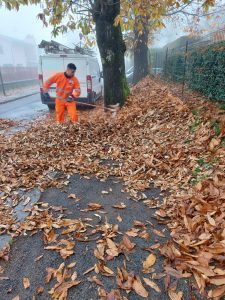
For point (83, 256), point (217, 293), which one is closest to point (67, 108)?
point (83, 256)

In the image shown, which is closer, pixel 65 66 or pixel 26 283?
pixel 26 283

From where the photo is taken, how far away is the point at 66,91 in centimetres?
803

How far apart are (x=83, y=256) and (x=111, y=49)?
22.8 feet

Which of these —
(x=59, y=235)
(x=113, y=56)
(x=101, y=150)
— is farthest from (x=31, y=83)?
(x=59, y=235)

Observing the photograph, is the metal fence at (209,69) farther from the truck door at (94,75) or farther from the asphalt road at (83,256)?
the truck door at (94,75)

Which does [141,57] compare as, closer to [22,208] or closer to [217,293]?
[22,208]

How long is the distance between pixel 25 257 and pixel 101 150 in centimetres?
327

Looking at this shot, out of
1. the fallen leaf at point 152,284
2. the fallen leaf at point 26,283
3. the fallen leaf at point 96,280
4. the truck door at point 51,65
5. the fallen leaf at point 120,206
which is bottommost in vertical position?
the fallen leaf at point 26,283

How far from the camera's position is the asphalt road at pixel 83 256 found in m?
2.35

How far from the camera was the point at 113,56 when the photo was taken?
27.3 feet

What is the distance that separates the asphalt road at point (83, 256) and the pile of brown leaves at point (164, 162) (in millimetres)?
138

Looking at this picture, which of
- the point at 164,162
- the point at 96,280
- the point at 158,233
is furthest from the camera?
the point at 164,162

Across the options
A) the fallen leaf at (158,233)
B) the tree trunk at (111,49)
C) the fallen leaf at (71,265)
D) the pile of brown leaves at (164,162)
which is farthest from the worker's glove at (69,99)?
the fallen leaf at (71,265)

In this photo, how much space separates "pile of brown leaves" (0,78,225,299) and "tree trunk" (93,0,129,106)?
101 centimetres
